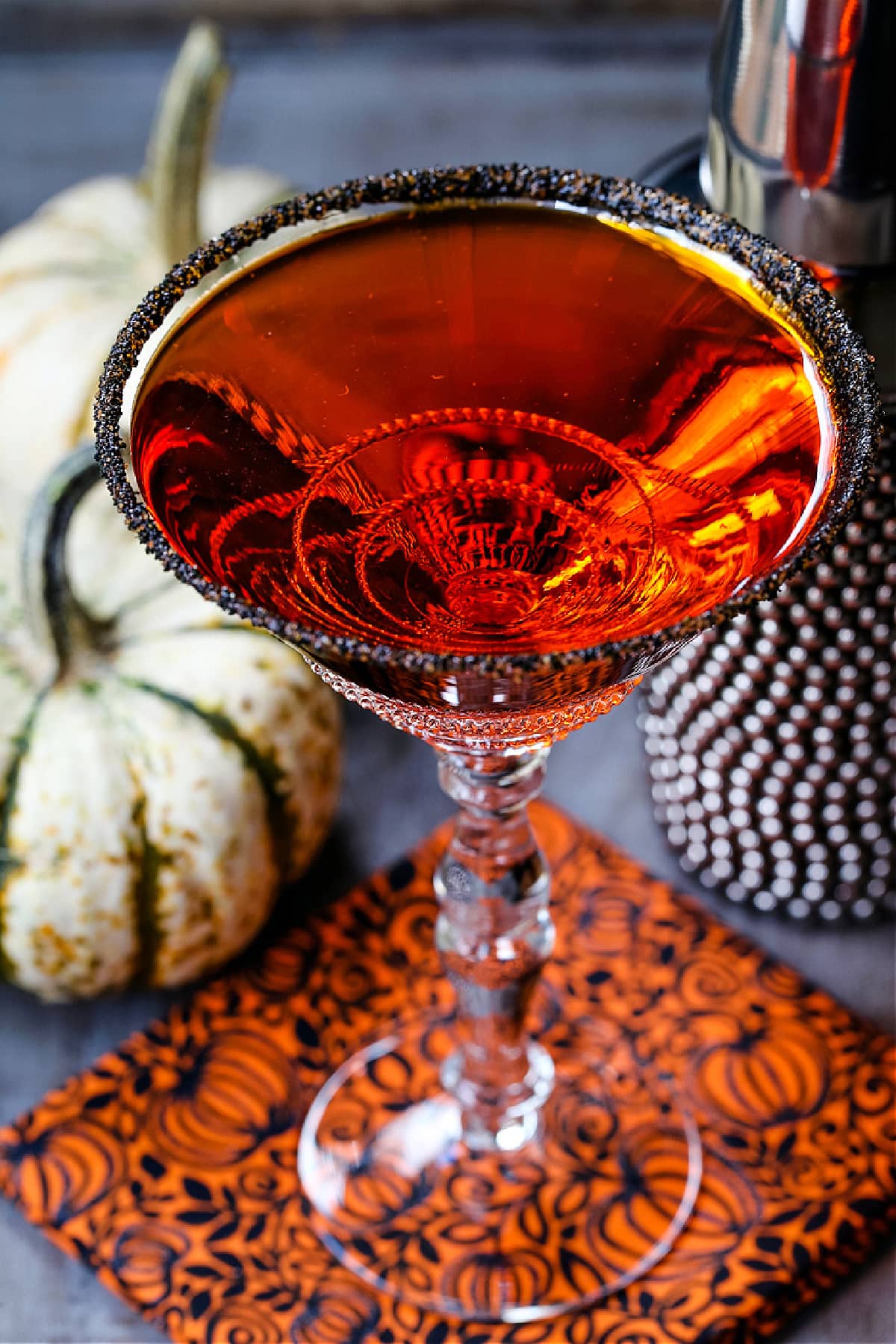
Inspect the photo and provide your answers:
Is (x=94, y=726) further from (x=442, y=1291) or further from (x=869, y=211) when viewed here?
(x=869, y=211)

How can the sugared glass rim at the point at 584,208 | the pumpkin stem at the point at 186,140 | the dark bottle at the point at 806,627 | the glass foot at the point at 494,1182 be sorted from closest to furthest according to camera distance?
1. the sugared glass rim at the point at 584,208
2. the dark bottle at the point at 806,627
3. the glass foot at the point at 494,1182
4. the pumpkin stem at the point at 186,140

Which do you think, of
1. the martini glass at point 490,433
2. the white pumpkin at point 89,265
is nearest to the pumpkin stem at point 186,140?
the white pumpkin at point 89,265

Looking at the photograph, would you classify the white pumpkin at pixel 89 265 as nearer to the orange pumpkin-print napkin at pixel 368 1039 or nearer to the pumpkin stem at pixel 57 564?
the pumpkin stem at pixel 57 564

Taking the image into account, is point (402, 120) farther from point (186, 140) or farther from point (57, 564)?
point (57, 564)

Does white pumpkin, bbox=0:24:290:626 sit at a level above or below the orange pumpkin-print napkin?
above

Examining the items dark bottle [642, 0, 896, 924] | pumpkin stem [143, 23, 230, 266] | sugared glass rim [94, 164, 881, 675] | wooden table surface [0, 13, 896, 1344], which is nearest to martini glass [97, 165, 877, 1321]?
sugared glass rim [94, 164, 881, 675]

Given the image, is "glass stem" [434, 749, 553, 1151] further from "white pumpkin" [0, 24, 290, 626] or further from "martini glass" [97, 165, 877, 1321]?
"white pumpkin" [0, 24, 290, 626]
